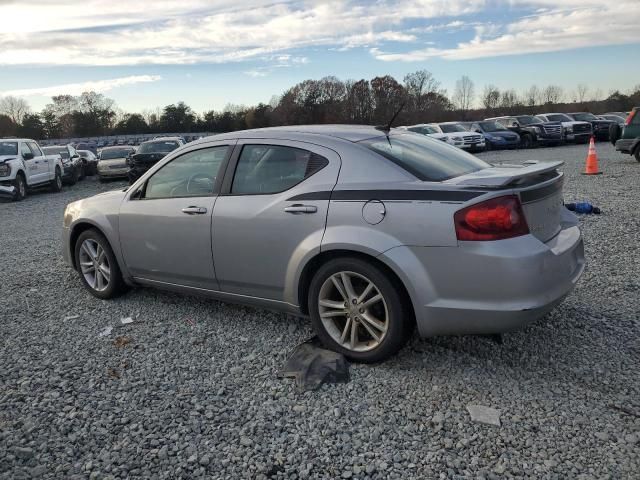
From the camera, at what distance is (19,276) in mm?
6652

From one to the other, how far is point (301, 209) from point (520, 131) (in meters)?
27.9

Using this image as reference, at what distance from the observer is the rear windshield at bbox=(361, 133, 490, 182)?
3803 mm

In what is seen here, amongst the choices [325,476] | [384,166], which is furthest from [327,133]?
[325,476]

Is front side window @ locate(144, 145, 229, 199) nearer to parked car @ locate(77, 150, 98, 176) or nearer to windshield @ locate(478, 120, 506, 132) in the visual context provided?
parked car @ locate(77, 150, 98, 176)

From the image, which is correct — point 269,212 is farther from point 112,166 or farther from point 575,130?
point 575,130

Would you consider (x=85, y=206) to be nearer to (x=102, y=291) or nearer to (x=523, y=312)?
(x=102, y=291)

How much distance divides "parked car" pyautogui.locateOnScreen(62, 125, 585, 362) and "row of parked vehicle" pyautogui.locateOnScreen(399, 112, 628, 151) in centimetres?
2277

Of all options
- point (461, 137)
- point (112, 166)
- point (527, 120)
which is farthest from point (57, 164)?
point (527, 120)

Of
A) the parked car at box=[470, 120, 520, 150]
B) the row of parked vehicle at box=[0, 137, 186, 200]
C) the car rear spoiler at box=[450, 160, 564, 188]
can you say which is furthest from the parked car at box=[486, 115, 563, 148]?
the car rear spoiler at box=[450, 160, 564, 188]

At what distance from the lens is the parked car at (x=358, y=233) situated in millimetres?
3359

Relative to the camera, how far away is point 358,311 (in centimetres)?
377

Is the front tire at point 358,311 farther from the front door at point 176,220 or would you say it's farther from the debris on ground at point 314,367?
the front door at point 176,220

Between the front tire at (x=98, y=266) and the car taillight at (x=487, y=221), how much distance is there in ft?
11.1

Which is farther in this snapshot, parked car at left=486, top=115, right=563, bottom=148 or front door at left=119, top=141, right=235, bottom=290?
parked car at left=486, top=115, right=563, bottom=148
